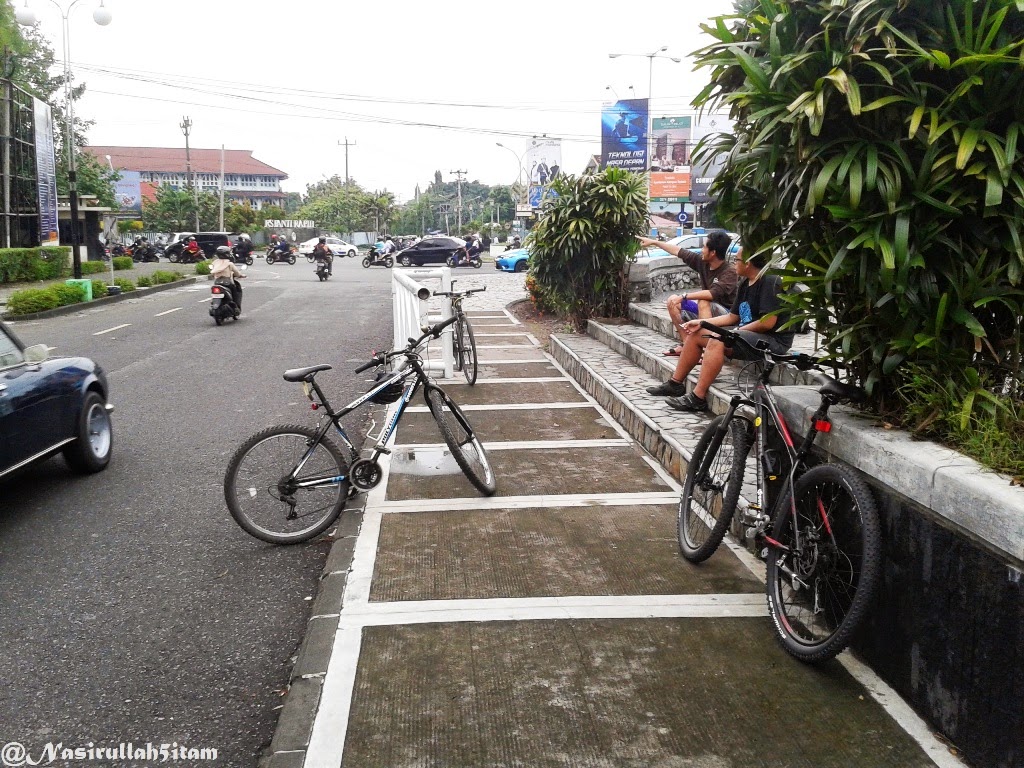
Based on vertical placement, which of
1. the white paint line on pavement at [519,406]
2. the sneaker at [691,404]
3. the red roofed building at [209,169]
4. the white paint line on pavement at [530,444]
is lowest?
the white paint line on pavement at [530,444]

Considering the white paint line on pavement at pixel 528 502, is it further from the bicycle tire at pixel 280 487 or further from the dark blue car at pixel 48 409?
the dark blue car at pixel 48 409

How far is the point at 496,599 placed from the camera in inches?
160

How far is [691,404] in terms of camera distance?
22.9 ft

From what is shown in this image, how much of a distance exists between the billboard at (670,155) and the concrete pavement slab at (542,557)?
53.5 m

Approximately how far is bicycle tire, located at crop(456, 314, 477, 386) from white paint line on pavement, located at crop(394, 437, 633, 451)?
2.46 meters

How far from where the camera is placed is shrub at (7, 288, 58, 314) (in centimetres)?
1778

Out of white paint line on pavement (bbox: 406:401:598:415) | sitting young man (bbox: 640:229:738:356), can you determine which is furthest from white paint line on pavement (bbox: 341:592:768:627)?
white paint line on pavement (bbox: 406:401:598:415)

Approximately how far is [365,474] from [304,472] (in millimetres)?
370

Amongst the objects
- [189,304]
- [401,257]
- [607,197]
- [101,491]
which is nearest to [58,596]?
[101,491]

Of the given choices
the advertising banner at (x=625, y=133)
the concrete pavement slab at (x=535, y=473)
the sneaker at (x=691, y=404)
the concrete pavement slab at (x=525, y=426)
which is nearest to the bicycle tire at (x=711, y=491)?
the concrete pavement slab at (x=535, y=473)

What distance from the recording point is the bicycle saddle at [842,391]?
3.56 metres

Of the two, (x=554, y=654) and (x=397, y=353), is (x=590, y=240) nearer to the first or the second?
(x=397, y=353)

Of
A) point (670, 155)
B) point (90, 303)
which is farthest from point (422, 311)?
point (670, 155)

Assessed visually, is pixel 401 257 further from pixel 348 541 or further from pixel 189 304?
pixel 348 541
